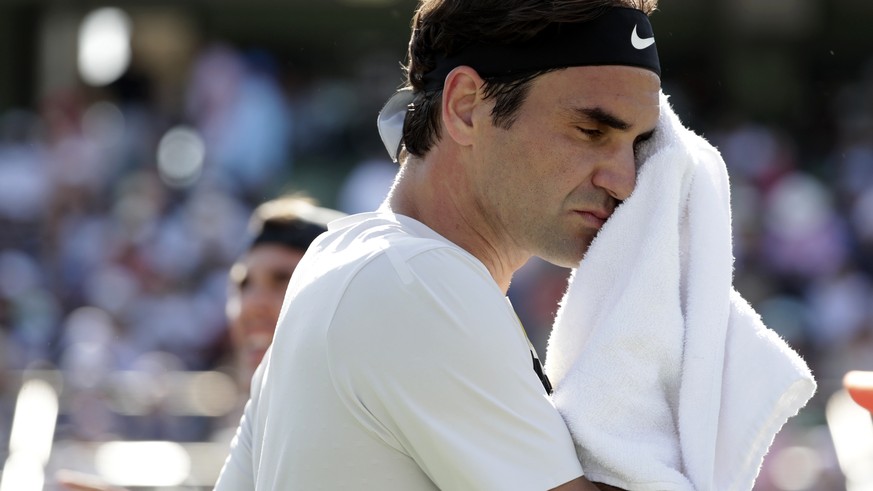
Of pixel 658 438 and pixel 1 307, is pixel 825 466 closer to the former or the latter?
pixel 658 438

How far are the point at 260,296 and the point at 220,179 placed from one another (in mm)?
8045

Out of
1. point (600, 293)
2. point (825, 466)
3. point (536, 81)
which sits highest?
point (536, 81)

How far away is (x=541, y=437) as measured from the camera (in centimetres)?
187

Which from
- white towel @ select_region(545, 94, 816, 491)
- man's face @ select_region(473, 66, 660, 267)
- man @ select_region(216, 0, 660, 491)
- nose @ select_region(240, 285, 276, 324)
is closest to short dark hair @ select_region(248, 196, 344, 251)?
nose @ select_region(240, 285, 276, 324)

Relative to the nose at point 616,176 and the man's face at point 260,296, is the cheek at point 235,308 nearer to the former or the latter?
the man's face at point 260,296

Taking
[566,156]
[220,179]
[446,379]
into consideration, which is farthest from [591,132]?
[220,179]

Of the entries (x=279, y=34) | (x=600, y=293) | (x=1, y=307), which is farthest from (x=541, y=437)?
(x=279, y=34)

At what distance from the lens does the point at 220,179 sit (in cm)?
1195

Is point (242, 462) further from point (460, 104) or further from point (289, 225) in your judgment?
point (289, 225)

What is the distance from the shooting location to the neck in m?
2.24

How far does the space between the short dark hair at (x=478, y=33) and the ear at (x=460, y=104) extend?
47 millimetres

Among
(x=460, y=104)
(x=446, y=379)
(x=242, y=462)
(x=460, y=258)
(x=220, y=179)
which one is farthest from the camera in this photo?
(x=220, y=179)

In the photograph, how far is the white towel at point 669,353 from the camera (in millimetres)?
1932

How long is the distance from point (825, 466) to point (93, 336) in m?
5.54
